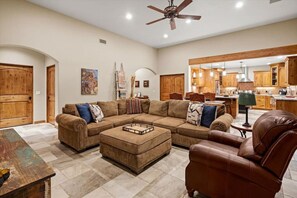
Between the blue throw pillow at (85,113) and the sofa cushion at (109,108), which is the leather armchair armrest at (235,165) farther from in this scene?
the sofa cushion at (109,108)

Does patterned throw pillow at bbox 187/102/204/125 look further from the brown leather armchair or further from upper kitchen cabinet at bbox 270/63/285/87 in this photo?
upper kitchen cabinet at bbox 270/63/285/87

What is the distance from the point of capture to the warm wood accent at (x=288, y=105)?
199 inches

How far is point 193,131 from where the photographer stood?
123 inches

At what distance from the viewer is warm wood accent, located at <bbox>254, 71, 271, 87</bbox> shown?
9.33 m

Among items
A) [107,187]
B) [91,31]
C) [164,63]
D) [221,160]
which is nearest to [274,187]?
[221,160]

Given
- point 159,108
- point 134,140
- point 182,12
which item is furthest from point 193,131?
point 182,12

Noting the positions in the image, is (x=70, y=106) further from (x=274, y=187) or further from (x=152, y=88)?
(x=152, y=88)

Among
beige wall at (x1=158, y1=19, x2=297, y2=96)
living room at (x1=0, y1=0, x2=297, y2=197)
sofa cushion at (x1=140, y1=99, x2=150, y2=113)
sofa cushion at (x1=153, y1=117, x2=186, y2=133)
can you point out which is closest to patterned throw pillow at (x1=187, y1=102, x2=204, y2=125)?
sofa cushion at (x1=153, y1=117, x2=186, y2=133)

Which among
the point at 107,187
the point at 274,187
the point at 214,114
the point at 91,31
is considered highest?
the point at 91,31

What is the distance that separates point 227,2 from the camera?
374cm

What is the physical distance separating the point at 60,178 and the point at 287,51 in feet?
22.2

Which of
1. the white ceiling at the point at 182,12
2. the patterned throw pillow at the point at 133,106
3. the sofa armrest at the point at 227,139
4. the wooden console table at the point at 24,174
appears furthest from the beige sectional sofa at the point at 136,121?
the white ceiling at the point at 182,12

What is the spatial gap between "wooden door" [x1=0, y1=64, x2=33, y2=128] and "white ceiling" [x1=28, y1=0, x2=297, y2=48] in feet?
8.68

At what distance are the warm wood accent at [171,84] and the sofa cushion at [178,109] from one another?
3154 mm
